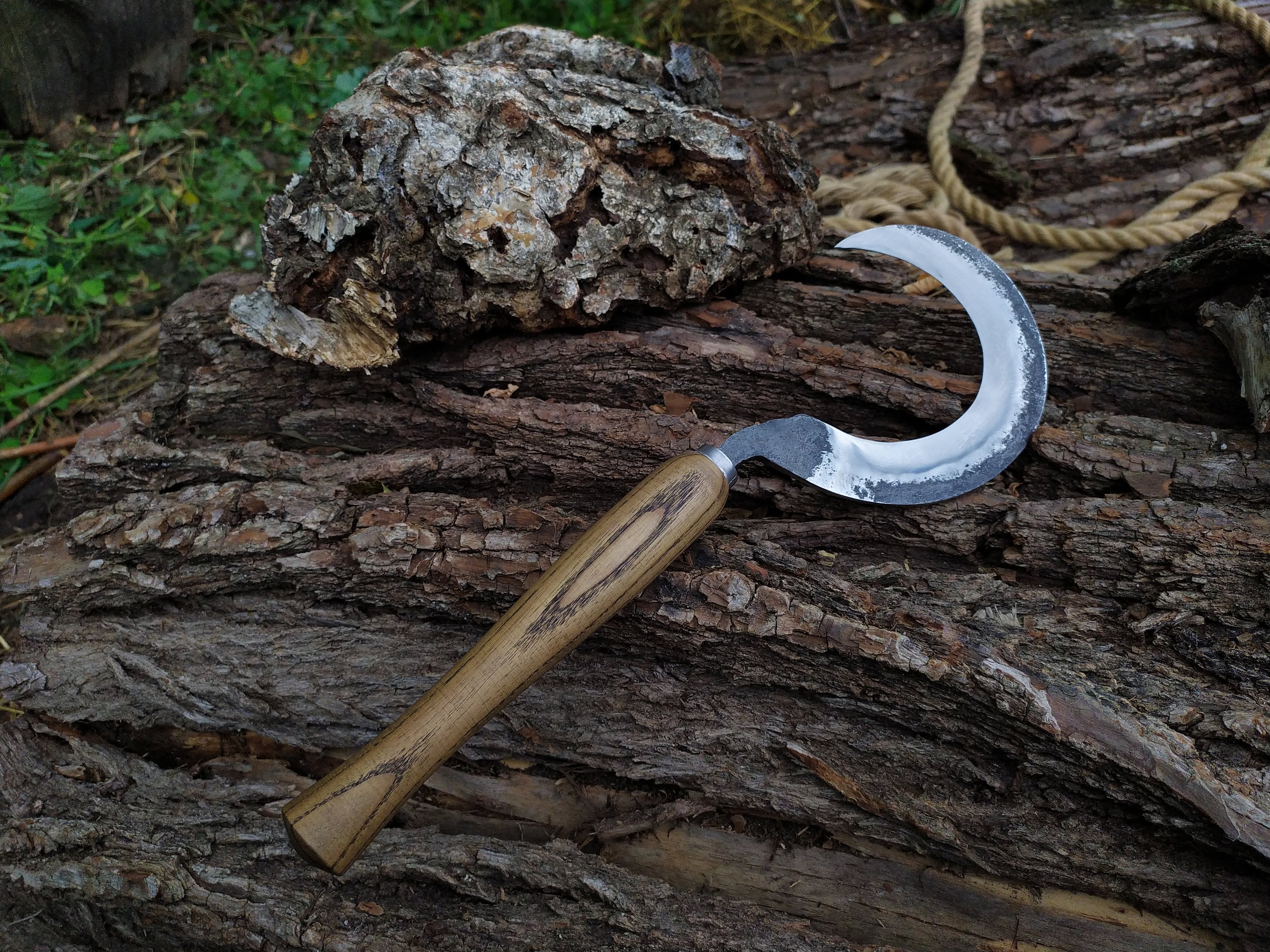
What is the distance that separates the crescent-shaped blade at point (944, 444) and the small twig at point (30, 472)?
2.81 metres

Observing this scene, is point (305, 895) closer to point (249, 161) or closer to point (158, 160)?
point (249, 161)

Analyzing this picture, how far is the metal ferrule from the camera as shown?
1.84 meters

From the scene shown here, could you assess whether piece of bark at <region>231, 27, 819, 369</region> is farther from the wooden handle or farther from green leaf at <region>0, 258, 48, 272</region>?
green leaf at <region>0, 258, 48, 272</region>

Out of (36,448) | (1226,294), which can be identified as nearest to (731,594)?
(1226,294)

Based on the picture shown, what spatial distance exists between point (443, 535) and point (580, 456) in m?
0.42

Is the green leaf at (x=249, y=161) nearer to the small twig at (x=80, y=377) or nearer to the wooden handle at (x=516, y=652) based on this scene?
the small twig at (x=80, y=377)

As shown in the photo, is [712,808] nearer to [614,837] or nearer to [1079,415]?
[614,837]

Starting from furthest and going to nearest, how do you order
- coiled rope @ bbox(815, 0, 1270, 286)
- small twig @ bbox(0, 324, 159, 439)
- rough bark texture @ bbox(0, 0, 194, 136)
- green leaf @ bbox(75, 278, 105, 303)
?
green leaf @ bbox(75, 278, 105, 303)
rough bark texture @ bbox(0, 0, 194, 136)
small twig @ bbox(0, 324, 159, 439)
coiled rope @ bbox(815, 0, 1270, 286)

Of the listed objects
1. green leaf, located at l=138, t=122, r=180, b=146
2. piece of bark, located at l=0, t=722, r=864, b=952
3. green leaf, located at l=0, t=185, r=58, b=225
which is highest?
green leaf, located at l=138, t=122, r=180, b=146

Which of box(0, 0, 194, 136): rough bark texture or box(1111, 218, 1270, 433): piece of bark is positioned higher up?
box(0, 0, 194, 136): rough bark texture

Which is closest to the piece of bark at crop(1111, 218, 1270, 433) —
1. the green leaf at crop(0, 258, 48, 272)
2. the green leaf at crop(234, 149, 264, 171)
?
the green leaf at crop(234, 149, 264, 171)

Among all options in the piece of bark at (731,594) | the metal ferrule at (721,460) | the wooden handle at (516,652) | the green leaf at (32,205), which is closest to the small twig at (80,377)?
the green leaf at (32,205)

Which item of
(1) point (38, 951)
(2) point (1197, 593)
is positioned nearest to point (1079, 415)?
(2) point (1197, 593)

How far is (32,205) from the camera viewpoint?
11.4 ft
